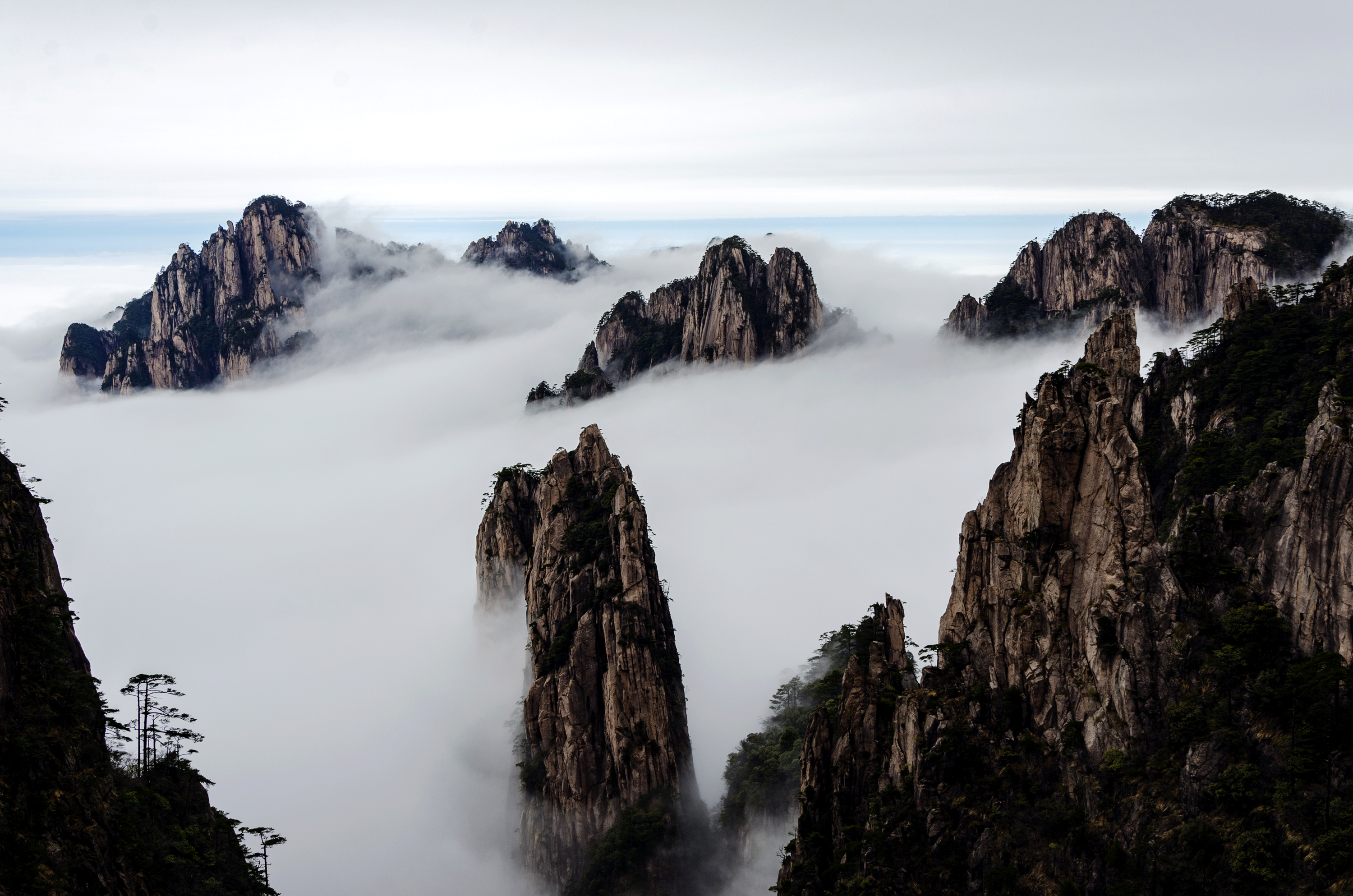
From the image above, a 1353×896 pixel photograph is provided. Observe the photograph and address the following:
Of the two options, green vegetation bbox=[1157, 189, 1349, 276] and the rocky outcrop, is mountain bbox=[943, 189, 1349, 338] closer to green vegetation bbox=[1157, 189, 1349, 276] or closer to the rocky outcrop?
green vegetation bbox=[1157, 189, 1349, 276]

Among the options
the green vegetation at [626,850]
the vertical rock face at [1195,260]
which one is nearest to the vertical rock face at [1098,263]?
the vertical rock face at [1195,260]

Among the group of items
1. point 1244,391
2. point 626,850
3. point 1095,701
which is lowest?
point 626,850

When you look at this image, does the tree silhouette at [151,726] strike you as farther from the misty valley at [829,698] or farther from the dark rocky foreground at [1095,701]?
the dark rocky foreground at [1095,701]

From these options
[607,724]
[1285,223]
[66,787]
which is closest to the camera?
[66,787]

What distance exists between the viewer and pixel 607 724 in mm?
81875

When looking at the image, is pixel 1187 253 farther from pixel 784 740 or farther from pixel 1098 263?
pixel 784 740

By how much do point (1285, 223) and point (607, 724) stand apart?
505 feet

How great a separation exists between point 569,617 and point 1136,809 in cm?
5166

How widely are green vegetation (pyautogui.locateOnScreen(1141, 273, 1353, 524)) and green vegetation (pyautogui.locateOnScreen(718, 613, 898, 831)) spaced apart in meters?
30.2

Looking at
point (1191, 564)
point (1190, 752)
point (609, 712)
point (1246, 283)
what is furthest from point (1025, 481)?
point (1246, 283)

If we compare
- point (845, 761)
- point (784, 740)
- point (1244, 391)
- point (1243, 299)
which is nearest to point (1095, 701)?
point (845, 761)

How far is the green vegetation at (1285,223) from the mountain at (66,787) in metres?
173

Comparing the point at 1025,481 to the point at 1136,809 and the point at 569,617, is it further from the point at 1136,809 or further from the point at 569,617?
the point at 569,617

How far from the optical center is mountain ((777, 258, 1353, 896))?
1614 inches
